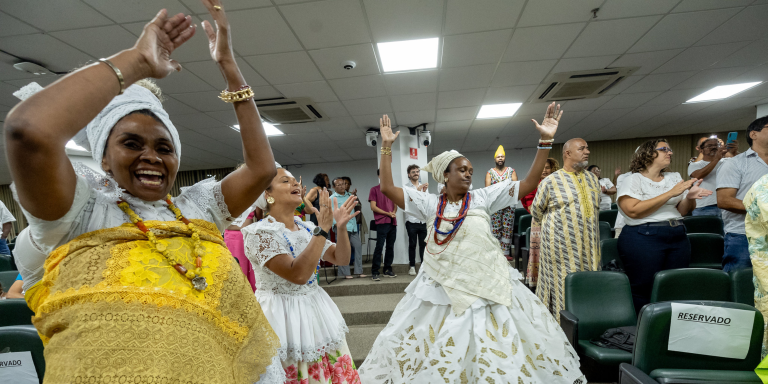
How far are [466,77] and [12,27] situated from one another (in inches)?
170

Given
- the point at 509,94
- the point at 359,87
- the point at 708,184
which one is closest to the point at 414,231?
A: the point at 359,87

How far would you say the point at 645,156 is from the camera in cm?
255

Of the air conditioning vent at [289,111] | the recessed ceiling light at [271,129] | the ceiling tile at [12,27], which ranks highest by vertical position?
the ceiling tile at [12,27]

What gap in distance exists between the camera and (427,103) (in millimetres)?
5082

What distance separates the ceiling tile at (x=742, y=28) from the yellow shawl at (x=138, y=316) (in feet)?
15.4

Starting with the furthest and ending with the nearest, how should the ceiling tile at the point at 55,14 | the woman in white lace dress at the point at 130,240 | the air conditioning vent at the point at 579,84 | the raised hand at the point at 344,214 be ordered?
the air conditioning vent at the point at 579,84, the ceiling tile at the point at 55,14, the raised hand at the point at 344,214, the woman in white lace dress at the point at 130,240

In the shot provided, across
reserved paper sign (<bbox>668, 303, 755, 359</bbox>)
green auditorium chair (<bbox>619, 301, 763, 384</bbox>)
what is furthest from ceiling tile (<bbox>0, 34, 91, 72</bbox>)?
reserved paper sign (<bbox>668, 303, 755, 359</bbox>)

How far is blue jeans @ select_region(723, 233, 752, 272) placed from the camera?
2.29 meters

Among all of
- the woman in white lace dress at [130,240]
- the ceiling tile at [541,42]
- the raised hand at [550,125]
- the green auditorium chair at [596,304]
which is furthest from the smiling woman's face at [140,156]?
the ceiling tile at [541,42]

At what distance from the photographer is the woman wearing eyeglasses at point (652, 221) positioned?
2391 millimetres

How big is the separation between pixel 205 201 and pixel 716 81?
677 centimetres

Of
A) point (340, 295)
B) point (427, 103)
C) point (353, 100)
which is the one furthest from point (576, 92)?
point (340, 295)

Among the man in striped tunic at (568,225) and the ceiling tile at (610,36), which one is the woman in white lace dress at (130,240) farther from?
the ceiling tile at (610,36)

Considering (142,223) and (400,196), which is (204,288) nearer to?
(142,223)
